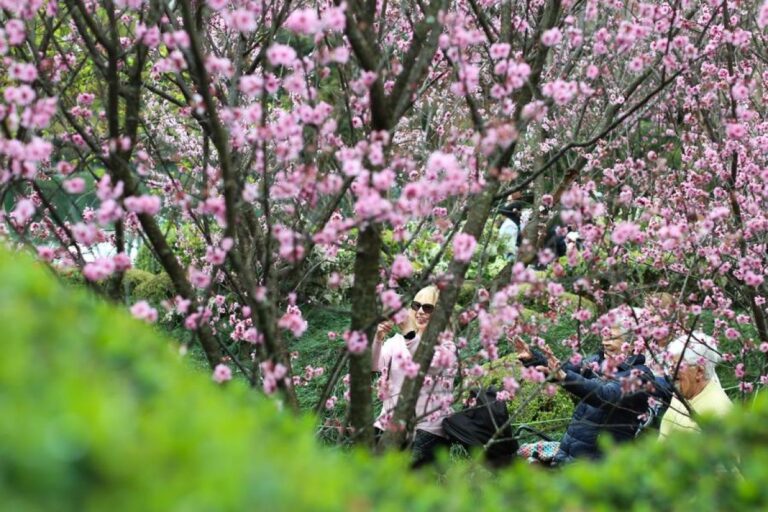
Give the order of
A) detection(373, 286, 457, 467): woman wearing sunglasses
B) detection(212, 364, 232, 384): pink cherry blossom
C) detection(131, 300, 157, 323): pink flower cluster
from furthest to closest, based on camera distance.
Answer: detection(373, 286, 457, 467): woman wearing sunglasses → detection(212, 364, 232, 384): pink cherry blossom → detection(131, 300, 157, 323): pink flower cluster

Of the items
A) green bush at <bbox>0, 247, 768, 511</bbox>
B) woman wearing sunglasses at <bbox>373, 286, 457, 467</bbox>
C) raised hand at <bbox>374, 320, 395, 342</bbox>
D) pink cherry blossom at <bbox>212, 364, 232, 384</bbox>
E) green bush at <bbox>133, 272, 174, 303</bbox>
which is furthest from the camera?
green bush at <bbox>133, 272, 174, 303</bbox>

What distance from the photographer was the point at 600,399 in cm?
548

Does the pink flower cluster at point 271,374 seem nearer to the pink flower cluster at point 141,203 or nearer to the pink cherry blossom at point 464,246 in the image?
the pink flower cluster at point 141,203

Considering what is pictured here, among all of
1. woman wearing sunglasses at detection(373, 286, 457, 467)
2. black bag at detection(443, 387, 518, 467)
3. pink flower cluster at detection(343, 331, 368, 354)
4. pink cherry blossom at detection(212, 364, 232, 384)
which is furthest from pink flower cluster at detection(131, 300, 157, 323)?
black bag at detection(443, 387, 518, 467)

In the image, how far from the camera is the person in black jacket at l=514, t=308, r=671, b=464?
556 cm

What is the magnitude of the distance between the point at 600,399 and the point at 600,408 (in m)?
0.31

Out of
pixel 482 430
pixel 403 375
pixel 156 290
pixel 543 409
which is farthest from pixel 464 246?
pixel 156 290

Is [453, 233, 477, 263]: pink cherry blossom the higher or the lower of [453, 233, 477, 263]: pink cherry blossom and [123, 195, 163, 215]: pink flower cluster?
the lower

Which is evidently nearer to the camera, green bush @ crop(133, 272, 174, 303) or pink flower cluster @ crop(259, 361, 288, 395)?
pink flower cluster @ crop(259, 361, 288, 395)

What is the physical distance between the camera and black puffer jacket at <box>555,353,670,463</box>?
557 cm

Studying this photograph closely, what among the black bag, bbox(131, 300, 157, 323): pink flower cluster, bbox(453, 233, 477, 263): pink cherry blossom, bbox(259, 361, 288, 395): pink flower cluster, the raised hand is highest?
the raised hand

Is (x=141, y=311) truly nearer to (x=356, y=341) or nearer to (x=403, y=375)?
(x=356, y=341)

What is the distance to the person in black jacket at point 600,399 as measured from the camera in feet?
18.2

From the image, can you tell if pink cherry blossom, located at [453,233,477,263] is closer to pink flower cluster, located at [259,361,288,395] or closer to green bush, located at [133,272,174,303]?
pink flower cluster, located at [259,361,288,395]
